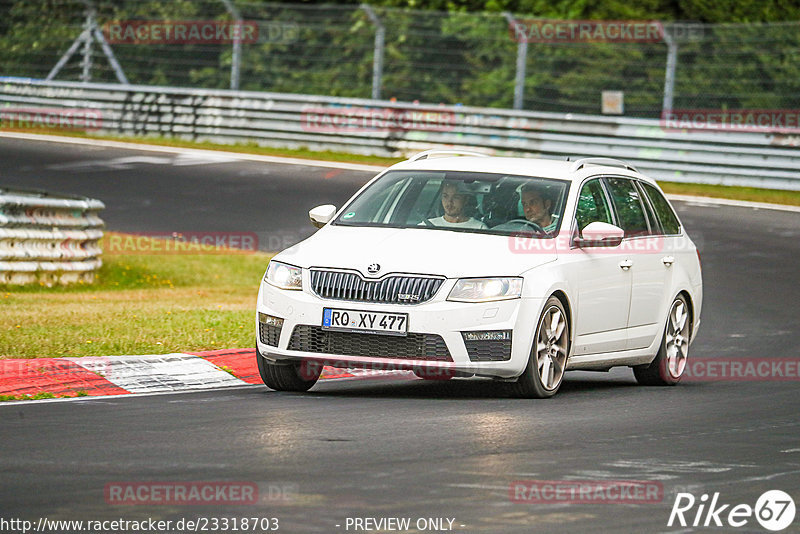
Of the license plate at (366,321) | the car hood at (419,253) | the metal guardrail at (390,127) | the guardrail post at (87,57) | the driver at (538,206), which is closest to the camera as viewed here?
the license plate at (366,321)

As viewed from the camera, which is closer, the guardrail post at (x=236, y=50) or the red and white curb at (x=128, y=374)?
the red and white curb at (x=128, y=374)

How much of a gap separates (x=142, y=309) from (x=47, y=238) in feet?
9.62

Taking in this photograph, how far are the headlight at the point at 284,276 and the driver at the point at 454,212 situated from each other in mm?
1130

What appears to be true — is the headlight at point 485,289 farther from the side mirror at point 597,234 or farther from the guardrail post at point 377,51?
the guardrail post at point 377,51

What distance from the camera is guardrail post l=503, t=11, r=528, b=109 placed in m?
29.2

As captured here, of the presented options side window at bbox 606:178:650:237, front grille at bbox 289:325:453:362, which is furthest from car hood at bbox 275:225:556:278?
side window at bbox 606:178:650:237

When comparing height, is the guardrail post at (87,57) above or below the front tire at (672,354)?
above

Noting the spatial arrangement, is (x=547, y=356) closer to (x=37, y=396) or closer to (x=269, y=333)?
(x=269, y=333)

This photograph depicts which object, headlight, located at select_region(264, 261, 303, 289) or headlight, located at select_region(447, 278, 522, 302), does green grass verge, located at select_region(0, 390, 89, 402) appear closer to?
headlight, located at select_region(264, 261, 303, 289)

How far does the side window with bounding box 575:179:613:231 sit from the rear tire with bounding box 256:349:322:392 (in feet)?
6.95

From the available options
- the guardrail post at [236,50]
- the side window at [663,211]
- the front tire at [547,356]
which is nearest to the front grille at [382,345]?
the front tire at [547,356]

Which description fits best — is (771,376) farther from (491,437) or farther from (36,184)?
(36,184)

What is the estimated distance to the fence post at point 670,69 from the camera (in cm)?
2758

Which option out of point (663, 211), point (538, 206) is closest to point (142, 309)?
point (663, 211)
